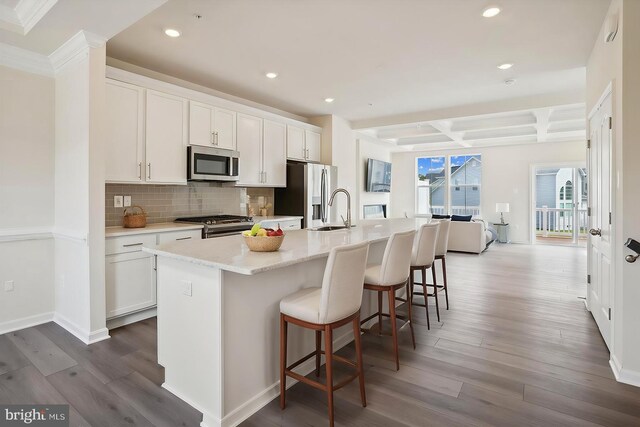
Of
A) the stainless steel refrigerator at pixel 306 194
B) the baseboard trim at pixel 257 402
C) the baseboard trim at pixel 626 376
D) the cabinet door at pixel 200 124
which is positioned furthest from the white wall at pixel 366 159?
the baseboard trim at pixel 626 376

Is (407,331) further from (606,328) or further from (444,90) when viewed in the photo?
(444,90)

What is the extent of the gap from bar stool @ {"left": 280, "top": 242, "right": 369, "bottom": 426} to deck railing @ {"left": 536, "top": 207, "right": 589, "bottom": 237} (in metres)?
8.99

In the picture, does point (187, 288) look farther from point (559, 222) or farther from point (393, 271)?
point (559, 222)

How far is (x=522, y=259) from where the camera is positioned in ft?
22.5

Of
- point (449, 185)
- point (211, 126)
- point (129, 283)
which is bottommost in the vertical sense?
point (129, 283)

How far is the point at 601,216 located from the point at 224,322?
3.18 m

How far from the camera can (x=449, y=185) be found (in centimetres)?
1014

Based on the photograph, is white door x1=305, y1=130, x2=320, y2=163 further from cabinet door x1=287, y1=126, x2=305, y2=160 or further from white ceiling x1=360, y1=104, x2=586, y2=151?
white ceiling x1=360, y1=104, x2=586, y2=151

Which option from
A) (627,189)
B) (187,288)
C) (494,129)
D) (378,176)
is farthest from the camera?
(378,176)

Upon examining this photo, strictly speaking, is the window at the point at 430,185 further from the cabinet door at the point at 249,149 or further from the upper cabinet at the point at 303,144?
the cabinet door at the point at 249,149

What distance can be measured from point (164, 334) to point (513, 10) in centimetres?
352

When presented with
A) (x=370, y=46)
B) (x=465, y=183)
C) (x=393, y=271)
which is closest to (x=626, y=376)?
(x=393, y=271)

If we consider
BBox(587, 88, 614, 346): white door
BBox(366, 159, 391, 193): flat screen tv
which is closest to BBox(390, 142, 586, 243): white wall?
BBox(366, 159, 391, 193): flat screen tv

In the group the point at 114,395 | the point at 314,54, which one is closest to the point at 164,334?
the point at 114,395
